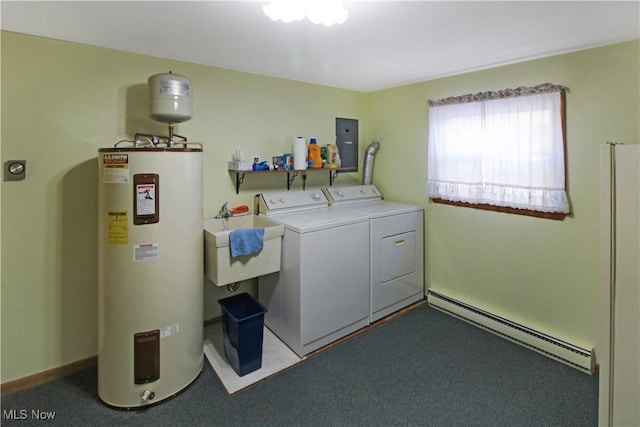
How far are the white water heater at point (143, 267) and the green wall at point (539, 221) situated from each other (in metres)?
2.26

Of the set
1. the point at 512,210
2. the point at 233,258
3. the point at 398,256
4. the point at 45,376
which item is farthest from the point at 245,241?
the point at 512,210

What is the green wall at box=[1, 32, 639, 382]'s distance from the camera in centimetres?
213

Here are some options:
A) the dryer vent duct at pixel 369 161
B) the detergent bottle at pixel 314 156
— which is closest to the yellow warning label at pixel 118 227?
the detergent bottle at pixel 314 156

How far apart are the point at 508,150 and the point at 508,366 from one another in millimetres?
1623

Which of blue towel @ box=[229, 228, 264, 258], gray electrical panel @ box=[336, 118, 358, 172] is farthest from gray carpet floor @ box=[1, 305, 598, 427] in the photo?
gray electrical panel @ box=[336, 118, 358, 172]

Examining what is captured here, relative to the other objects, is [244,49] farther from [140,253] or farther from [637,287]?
[637,287]

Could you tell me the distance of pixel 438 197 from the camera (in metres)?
3.24

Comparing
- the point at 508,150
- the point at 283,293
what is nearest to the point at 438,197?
the point at 508,150

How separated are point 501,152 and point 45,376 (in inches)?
146

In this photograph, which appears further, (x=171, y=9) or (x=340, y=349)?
(x=340, y=349)

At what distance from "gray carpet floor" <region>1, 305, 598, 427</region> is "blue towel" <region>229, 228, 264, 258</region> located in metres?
0.88

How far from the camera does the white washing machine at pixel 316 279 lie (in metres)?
2.52

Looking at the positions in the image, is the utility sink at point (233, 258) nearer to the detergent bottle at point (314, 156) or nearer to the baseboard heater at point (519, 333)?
the detergent bottle at point (314, 156)

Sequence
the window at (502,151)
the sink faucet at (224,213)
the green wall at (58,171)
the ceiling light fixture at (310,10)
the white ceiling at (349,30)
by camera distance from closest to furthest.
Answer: the ceiling light fixture at (310,10) → the white ceiling at (349,30) → the green wall at (58,171) → the window at (502,151) → the sink faucet at (224,213)
